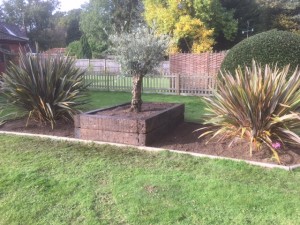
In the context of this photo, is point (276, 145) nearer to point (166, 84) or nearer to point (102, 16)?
point (166, 84)

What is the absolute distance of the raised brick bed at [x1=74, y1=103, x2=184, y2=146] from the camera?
5664 millimetres

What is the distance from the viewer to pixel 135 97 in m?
6.48

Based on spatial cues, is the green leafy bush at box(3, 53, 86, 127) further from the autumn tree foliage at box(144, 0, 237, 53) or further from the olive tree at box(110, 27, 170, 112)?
the autumn tree foliage at box(144, 0, 237, 53)

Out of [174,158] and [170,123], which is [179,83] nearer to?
[170,123]

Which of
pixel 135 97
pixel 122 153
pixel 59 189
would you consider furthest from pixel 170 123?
pixel 59 189

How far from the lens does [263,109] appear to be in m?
5.02

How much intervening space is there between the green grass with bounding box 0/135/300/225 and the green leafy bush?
1751mm

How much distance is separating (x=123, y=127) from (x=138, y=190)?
197 cm

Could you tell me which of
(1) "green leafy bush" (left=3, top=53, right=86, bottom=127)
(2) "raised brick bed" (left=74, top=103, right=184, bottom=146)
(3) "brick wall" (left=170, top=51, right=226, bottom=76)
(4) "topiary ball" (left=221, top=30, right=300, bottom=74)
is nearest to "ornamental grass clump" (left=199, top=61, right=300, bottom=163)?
(2) "raised brick bed" (left=74, top=103, right=184, bottom=146)

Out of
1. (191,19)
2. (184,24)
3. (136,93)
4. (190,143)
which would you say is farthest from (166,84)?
(191,19)

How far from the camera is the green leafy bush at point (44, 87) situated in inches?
273

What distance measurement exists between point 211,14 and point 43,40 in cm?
2975

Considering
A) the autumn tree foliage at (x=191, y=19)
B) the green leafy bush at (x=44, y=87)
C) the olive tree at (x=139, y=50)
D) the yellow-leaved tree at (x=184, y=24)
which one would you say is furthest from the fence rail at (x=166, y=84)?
the yellow-leaved tree at (x=184, y=24)

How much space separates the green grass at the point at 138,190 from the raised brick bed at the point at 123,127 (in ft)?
1.22
